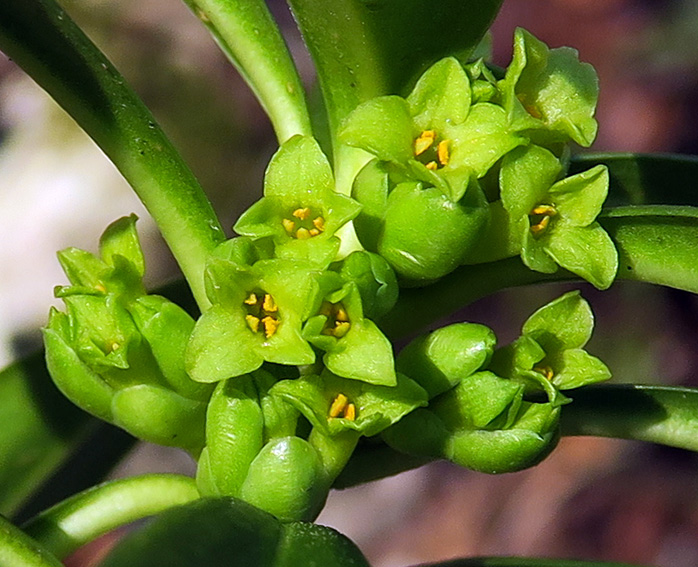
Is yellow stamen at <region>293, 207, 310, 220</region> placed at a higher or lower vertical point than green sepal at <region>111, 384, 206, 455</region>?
higher

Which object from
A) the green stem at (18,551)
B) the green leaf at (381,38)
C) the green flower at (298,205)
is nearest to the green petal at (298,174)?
the green flower at (298,205)

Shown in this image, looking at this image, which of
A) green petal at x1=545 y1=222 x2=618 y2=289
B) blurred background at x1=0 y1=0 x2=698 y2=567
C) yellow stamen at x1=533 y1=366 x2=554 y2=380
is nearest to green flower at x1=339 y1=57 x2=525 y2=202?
green petal at x1=545 y1=222 x2=618 y2=289

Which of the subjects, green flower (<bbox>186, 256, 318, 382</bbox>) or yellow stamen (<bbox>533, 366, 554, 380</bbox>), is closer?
green flower (<bbox>186, 256, 318, 382</bbox>)

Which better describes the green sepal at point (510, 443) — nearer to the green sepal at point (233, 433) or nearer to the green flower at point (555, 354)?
the green flower at point (555, 354)

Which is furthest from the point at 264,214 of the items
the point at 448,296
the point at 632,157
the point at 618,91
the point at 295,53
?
the point at 618,91

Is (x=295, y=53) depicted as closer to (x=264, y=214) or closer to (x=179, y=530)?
(x=264, y=214)

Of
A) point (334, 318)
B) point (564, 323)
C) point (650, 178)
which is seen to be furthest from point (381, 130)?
point (650, 178)

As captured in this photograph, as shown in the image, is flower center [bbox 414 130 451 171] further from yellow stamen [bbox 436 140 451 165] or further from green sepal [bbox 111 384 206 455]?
green sepal [bbox 111 384 206 455]
